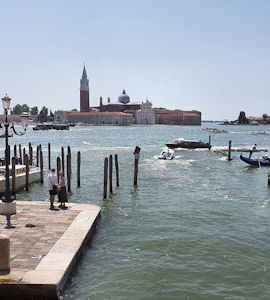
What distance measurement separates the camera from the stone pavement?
22.0 ft

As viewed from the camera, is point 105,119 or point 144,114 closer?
point 105,119

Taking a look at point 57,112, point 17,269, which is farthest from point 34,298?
point 57,112

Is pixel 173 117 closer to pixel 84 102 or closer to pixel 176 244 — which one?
pixel 84 102

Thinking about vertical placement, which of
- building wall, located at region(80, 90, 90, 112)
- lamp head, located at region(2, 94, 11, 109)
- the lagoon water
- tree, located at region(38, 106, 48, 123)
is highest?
building wall, located at region(80, 90, 90, 112)

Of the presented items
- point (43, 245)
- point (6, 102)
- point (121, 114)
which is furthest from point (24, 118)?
point (121, 114)

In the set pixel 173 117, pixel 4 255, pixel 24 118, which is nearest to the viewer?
pixel 4 255

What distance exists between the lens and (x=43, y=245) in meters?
8.55

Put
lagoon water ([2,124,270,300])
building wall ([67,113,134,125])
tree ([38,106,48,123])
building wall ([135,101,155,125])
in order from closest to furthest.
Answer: lagoon water ([2,124,270,300])
building wall ([67,113,134,125])
tree ([38,106,48,123])
building wall ([135,101,155,125])

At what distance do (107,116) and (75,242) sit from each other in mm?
158310

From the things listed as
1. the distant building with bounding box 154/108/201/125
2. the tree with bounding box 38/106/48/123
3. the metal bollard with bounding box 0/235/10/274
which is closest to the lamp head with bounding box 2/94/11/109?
the metal bollard with bounding box 0/235/10/274

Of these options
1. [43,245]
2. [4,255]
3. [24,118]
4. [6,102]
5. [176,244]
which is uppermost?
[6,102]

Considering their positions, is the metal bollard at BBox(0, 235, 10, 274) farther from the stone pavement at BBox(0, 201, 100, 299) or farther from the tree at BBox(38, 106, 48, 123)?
the tree at BBox(38, 106, 48, 123)

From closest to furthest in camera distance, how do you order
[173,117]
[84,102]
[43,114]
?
[43,114], [84,102], [173,117]

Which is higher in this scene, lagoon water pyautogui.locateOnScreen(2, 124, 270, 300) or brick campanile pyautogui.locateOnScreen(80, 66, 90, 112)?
brick campanile pyautogui.locateOnScreen(80, 66, 90, 112)
